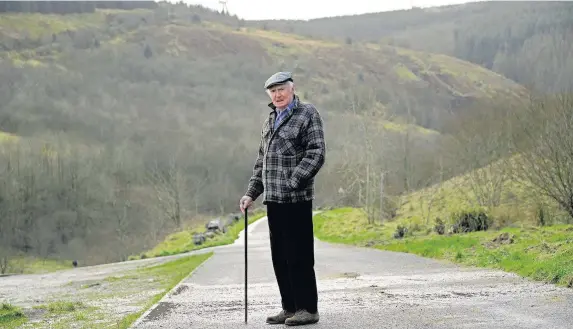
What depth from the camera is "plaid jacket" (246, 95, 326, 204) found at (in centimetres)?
679

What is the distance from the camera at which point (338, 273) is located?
13500mm

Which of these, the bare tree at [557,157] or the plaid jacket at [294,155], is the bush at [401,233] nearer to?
the bare tree at [557,157]

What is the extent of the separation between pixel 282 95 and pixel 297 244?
151 cm

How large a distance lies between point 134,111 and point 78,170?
7552 centimetres

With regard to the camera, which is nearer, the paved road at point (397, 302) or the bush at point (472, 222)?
the paved road at point (397, 302)

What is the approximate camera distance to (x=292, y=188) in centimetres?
677

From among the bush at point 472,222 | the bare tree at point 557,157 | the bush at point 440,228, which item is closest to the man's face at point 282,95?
the bare tree at point 557,157

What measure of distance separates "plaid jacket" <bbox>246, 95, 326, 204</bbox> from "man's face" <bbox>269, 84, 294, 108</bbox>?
10 cm

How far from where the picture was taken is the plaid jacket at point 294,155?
22.3 feet

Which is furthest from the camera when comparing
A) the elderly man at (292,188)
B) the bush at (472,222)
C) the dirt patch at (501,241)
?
the bush at (472,222)

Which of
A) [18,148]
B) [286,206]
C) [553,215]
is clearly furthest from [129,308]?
[18,148]

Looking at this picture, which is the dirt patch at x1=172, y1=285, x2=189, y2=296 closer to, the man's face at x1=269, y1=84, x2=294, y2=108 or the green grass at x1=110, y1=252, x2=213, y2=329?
the green grass at x1=110, y1=252, x2=213, y2=329

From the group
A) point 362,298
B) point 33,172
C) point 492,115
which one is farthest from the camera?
point 33,172

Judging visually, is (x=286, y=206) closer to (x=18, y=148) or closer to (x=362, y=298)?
(x=362, y=298)
